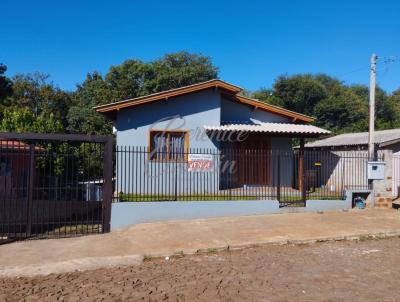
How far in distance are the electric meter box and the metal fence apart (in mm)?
426

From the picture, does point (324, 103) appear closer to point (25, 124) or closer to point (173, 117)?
point (173, 117)

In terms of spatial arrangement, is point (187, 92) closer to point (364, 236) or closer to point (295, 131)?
point (295, 131)

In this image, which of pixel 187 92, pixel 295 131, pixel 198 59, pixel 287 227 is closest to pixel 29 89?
pixel 198 59

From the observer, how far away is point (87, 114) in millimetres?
28922

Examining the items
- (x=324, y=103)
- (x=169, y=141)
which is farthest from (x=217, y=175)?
(x=324, y=103)

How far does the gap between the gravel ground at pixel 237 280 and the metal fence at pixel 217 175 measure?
3.94m

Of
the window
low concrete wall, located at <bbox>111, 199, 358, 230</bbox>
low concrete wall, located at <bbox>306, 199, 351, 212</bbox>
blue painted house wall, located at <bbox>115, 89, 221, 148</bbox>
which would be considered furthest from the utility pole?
the window

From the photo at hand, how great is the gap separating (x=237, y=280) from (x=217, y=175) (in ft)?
24.1

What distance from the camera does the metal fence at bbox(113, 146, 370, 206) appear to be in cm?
1163

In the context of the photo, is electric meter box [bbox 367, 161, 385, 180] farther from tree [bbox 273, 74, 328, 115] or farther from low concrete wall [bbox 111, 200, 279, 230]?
tree [bbox 273, 74, 328, 115]

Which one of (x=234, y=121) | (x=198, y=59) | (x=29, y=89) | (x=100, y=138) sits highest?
(x=198, y=59)

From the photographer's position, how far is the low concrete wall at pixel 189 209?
9945 millimetres

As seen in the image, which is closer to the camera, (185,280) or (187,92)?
(185,280)

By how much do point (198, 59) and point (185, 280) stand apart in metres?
34.3
